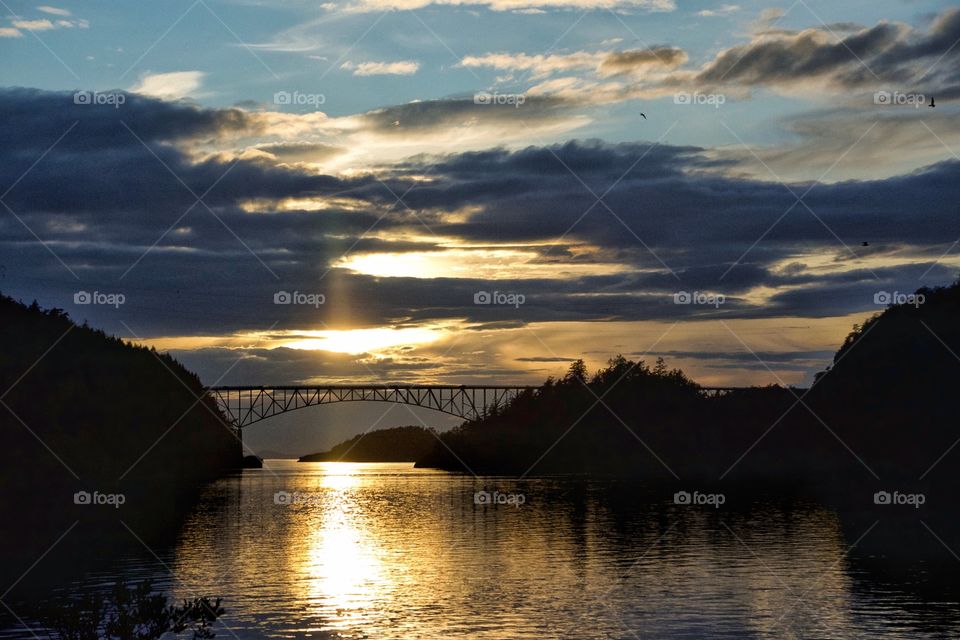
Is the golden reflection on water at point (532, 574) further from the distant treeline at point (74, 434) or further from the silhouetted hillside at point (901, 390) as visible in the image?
the silhouetted hillside at point (901, 390)

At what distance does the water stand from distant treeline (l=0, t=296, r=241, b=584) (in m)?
10.7

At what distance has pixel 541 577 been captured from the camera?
52875mm

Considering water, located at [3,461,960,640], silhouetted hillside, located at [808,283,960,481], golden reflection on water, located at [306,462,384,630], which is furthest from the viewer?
silhouetted hillside, located at [808,283,960,481]

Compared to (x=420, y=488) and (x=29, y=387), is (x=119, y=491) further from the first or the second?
(x=420, y=488)

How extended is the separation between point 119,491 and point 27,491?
1255 inches

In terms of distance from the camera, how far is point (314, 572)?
55.6 meters

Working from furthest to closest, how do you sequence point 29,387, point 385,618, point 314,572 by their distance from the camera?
point 29,387 → point 314,572 → point 385,618

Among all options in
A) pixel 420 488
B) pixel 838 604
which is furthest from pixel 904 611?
pixel 420 488

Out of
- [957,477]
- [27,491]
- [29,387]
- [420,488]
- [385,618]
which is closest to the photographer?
[385,618]

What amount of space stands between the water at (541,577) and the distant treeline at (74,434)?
10.7 meters

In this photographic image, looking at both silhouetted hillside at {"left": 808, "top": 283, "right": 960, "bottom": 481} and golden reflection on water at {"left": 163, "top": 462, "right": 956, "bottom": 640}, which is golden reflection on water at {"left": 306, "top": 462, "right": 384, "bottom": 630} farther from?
silhouetted hillside at {"left": 808, "top": 283, "right": 960, "bottom": 481}

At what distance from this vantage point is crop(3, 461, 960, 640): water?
39.8 metres

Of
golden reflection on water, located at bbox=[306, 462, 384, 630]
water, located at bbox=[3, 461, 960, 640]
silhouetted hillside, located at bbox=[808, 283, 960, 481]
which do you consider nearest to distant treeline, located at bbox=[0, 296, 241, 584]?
water, located at bbox=[3, 461, 960, 640]

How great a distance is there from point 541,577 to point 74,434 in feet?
287
